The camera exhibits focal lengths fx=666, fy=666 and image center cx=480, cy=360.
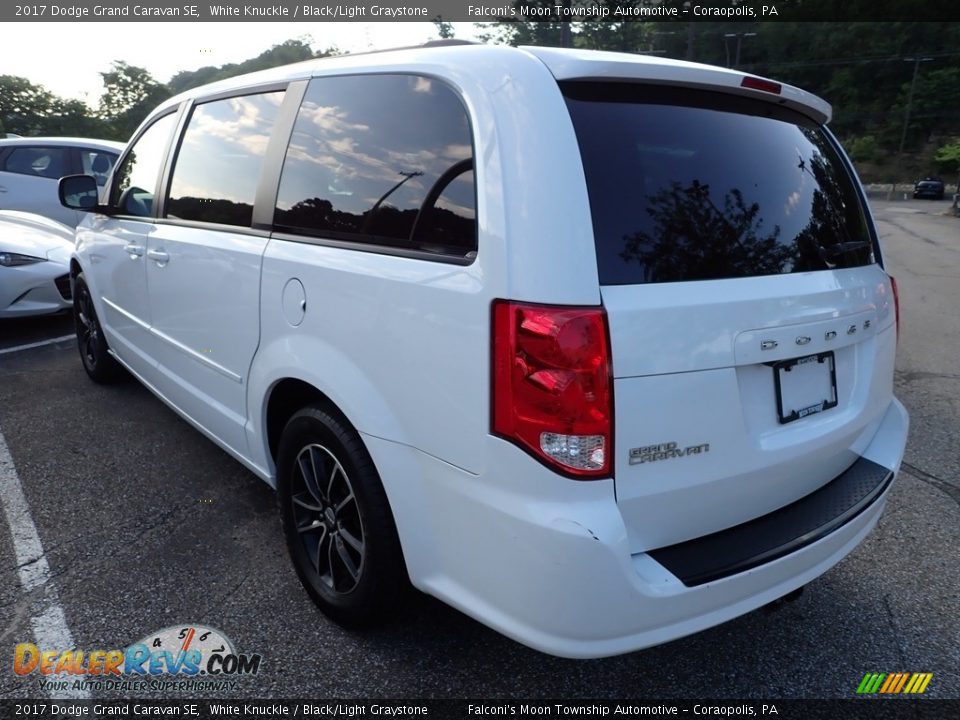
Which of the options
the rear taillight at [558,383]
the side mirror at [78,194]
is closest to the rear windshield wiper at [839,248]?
the rear taillight at [558,383]

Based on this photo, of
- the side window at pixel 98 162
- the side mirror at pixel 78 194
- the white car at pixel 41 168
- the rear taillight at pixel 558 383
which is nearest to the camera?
the rear taillight at pixel 558 383

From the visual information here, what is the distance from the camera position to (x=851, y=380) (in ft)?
6.73

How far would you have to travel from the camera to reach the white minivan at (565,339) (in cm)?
154

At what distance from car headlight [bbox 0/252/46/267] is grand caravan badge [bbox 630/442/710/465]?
20.9 ft

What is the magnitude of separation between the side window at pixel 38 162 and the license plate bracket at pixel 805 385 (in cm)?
1023

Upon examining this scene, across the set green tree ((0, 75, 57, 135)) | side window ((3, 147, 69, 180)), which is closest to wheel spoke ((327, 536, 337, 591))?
side window ((3, 147, 69, 180))

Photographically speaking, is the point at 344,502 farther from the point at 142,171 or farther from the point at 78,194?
the point at 78,194

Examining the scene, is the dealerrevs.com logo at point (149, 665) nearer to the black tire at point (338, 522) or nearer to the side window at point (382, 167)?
the black tire at point (338, 522)

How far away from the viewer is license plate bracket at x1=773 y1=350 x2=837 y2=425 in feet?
5.88

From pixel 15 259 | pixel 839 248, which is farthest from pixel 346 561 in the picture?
pixel 15 259

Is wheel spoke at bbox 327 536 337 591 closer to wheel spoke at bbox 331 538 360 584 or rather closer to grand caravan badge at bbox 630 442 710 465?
wheel spoke at bbox 331 538 360 584

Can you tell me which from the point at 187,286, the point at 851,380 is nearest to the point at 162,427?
the point at 187,286

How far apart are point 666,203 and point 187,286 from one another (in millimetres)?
2119

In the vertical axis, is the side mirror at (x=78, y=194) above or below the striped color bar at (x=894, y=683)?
above
